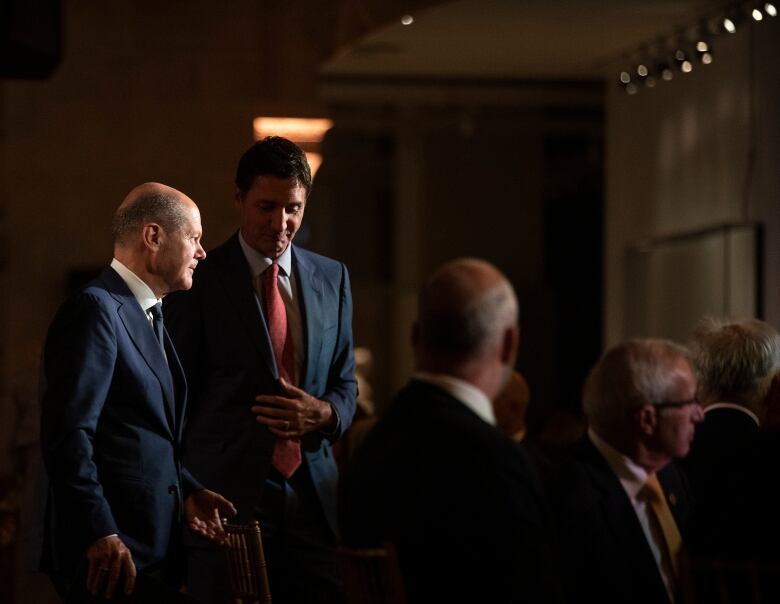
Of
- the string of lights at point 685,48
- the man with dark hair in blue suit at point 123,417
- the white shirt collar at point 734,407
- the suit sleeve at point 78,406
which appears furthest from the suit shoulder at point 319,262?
the string of lights at point 685,48

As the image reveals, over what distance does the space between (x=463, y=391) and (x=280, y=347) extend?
102 centimetres

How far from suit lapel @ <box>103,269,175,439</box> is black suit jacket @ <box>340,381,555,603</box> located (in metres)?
0.84

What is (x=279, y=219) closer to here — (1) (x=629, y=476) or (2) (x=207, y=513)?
(2) (x=207, y=513)

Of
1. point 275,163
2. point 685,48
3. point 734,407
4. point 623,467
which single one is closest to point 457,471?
point 623,467

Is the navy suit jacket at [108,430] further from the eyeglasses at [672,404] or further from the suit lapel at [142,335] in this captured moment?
the eyeglasses at [672,404]

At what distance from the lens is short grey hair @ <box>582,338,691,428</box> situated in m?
2.94

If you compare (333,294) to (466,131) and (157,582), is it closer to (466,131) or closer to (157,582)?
(157,582)

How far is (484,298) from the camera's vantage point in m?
2.20

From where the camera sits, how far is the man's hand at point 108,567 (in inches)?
110

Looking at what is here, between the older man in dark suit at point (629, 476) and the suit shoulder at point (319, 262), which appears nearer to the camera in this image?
the older man in dark suit at point (629, 476)

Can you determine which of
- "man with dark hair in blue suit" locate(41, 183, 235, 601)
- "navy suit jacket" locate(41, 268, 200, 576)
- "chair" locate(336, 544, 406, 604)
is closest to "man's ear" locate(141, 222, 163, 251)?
"man with dark hair in blue suit" locate(41, 183, 235, 601)

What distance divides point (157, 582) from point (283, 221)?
0.81 metres

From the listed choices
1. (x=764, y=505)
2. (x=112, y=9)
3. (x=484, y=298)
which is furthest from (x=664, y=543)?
(x=112, y=9)

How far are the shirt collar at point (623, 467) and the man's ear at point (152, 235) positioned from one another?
0.97 metres
